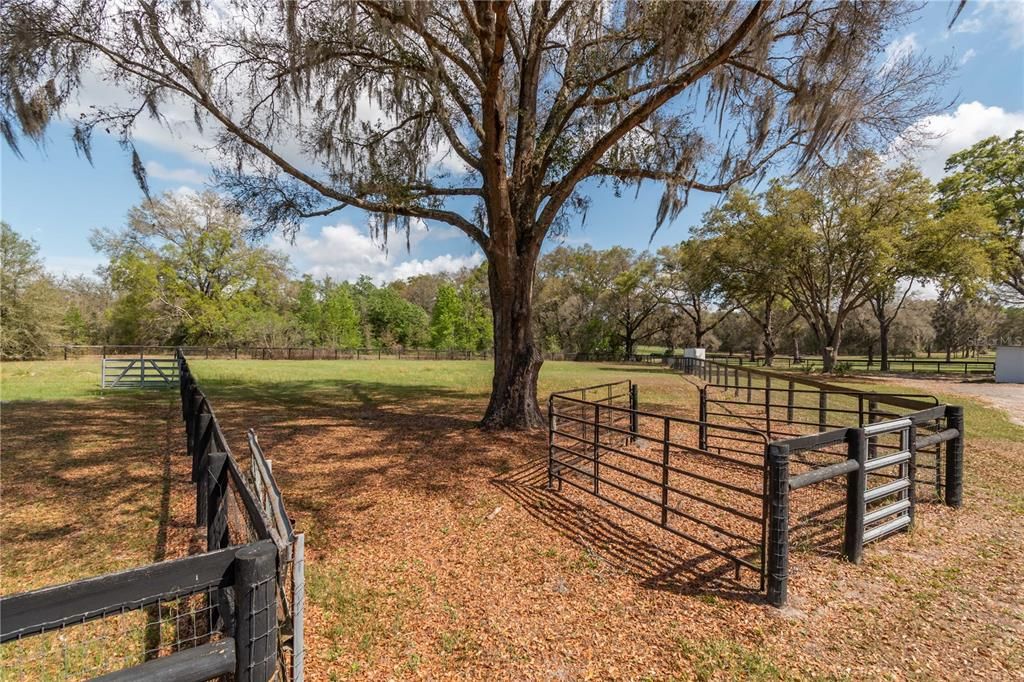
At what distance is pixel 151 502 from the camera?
5277 millimetres

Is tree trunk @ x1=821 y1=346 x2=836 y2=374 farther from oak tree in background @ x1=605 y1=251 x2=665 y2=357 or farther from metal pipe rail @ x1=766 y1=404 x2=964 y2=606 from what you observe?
metal pipe rail @ x1=766 y1=404 x2=964 y2=606

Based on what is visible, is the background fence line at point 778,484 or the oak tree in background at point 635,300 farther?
the oak tree in background at point 635,300

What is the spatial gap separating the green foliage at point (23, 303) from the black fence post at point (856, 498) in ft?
130

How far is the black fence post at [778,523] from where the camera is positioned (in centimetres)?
336

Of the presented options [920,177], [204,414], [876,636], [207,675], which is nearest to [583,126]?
[204,414]

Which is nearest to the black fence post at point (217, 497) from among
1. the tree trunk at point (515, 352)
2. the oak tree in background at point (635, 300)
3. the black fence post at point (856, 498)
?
the black fence post at point (856, 498)

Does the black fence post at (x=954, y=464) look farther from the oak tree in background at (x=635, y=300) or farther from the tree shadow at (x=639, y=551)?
the oak tree in background at (x=635, y=300)

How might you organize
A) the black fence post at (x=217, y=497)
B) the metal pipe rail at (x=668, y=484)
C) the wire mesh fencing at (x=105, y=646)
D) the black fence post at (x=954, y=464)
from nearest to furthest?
the wire mesh fencing at (x=105, y=646) < the black fence post at (x=217, y=497) < the metal pipe rail at (x=668, y=484) < the black fence post at (x=954, y=464)

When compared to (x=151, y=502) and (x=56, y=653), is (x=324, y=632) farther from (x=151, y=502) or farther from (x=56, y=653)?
(x=151, y=502)

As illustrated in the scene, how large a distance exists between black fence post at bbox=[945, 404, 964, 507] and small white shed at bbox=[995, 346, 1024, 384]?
25.4m

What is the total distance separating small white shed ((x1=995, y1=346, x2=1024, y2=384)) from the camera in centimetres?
2162

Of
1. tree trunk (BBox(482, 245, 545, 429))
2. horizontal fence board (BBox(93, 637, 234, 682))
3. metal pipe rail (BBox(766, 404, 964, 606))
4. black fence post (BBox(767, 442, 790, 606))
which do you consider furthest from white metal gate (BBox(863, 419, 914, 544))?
tree trunk (BBox(482, 245, 545, 429))

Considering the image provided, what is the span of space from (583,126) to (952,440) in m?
8.22

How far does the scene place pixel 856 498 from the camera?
12.8 feet
